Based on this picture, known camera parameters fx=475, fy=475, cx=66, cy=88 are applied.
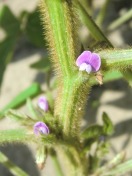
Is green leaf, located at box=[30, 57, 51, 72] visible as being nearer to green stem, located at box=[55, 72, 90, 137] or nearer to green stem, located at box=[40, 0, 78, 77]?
green stem, located at box=[55, 72, 90, 137]

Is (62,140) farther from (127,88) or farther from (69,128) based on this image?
(127,88)

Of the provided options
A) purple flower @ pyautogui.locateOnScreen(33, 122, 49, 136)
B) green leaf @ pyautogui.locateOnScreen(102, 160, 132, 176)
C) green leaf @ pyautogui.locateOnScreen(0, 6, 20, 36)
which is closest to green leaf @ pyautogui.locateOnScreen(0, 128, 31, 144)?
purple flower @ pyautogui.locateOnScreen(33, 122, 49, 136)

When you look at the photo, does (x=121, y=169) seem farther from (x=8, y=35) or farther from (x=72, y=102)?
(x=8, y=35)

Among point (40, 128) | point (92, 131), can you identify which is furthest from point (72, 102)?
point (92, 131)

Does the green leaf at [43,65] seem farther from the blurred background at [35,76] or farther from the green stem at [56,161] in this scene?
the green stem at [56,161]

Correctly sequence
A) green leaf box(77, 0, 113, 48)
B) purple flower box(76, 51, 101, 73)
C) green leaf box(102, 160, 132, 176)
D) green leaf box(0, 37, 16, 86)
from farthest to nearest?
green leaf box(0, 37, 16, 86) < green leaf box(102, 160, 132, 176) < green leaf box(77, 0, 113, 48) < purple flower box(76, 51, 101, 73)

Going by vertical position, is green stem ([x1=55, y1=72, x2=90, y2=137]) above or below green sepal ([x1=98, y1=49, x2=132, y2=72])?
above

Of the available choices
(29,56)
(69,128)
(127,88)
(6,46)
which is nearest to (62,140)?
(69,128)
